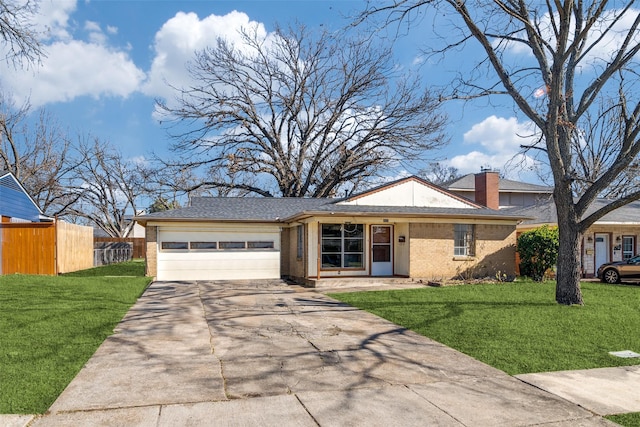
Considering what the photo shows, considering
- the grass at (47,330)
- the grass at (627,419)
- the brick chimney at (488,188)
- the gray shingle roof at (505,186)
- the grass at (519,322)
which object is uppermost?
the gray shingle roof at (505,186)

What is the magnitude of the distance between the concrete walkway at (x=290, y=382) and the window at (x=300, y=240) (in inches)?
321

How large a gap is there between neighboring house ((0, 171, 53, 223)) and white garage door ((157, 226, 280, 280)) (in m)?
6.41

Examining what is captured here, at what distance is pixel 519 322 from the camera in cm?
923

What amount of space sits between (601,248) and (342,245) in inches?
452

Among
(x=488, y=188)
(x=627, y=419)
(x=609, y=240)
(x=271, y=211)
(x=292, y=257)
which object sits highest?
(x=488, y=188)

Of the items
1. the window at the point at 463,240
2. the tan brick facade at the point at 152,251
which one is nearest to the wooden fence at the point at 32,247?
the tan brick facade at the point at 152,251

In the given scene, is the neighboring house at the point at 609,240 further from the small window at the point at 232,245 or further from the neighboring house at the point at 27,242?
the neighboring house at the point at 27,242

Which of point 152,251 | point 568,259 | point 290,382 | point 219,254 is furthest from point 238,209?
point 290,382

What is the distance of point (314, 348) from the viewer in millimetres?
7402

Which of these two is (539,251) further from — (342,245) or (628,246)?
(342,245)

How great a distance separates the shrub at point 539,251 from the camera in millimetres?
17172

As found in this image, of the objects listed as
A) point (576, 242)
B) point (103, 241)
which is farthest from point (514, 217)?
point (103, 241)

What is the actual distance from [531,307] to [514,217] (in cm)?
754

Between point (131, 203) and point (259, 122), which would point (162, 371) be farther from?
point (131, 203)
